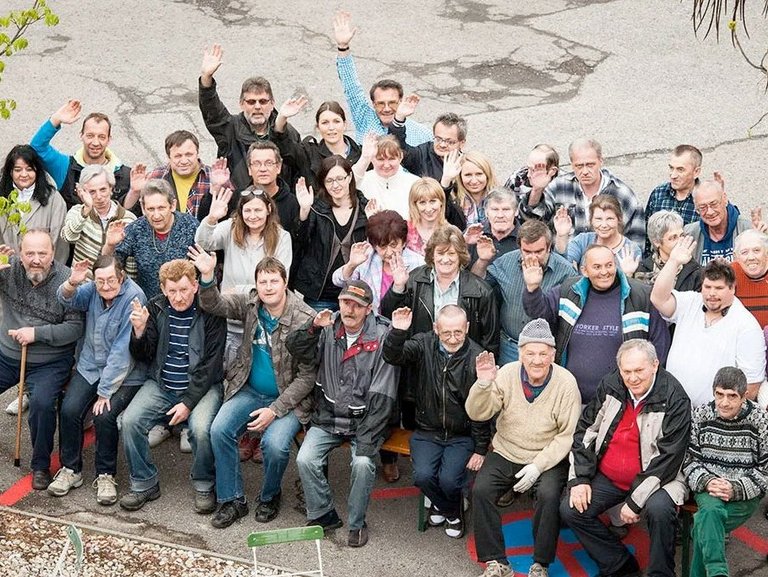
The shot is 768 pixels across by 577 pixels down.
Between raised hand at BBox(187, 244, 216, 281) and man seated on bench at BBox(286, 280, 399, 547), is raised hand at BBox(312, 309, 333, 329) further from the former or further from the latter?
raised hand at BBox(187, 244, 216, 281)

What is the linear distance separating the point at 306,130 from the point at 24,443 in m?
6.01

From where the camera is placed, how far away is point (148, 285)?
33.6 feet

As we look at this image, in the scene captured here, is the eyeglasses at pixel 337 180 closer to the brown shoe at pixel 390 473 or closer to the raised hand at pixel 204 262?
the raised hand at pixel 204 262

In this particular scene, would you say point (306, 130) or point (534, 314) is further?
point (306, 130)

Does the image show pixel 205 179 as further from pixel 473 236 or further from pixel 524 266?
pixel 524 266

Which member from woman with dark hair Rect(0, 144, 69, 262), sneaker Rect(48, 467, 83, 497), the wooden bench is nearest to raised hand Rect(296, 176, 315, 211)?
the wooden bench

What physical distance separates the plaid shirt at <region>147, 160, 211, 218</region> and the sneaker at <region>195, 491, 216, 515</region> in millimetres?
2303

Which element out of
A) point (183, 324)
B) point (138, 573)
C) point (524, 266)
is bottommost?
point (138, 573)

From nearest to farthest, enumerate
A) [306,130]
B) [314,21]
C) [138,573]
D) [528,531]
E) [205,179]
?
1. [138,573]
2. [528,531]
3. [205,179]
4. [306,130]
5. [314,21]

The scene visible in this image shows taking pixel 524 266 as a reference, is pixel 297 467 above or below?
below

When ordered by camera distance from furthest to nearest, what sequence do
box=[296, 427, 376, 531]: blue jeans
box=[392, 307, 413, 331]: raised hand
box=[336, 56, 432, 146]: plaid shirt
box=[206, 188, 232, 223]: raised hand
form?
1. box=[336, 56, 432, 146]: plaid shirt
2. box=[206, 188, 232, 223]: raised hand
3. box=[296, 427, 376, 531]: blue jeans
4. box=[392, 307, 413, 331]: raised hand

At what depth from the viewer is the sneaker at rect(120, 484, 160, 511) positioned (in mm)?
9586

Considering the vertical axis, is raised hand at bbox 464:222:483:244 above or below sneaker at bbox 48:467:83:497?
above

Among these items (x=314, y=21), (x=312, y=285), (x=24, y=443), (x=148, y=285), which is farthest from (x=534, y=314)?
(x=314, y=21)
